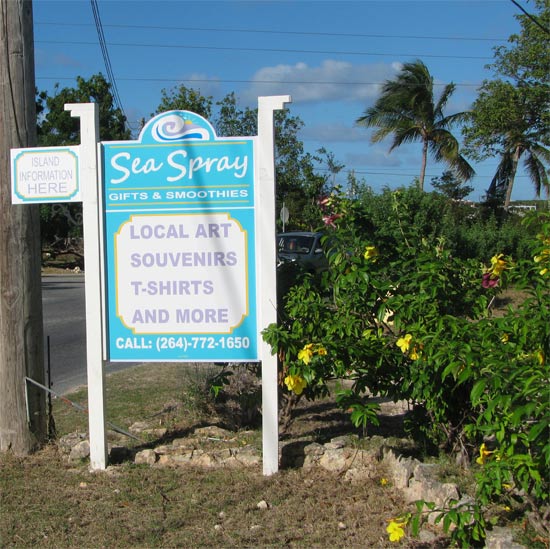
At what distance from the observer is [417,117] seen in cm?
2834

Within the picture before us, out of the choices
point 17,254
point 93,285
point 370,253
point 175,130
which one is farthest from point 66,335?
point 370,253

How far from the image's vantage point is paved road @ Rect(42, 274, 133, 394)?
8742 mm

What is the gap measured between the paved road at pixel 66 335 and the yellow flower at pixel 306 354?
438cm

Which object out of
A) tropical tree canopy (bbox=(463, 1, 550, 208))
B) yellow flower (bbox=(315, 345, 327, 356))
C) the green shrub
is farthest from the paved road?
tropical tree canopy (bbox=(463, 1, 550, 208))

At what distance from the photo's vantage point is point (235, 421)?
585cm

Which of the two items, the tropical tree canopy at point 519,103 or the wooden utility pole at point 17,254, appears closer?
the wooden utility pole at point 17,254

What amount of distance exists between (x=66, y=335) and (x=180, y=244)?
7878 millimetres

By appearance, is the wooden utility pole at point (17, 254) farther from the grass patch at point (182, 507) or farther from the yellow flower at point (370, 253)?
the yellow flower at point (370, 253)

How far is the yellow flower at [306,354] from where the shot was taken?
4272 millimetres

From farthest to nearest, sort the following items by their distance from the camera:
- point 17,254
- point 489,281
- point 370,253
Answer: point 17,254 < point 370,253 < point 489,281

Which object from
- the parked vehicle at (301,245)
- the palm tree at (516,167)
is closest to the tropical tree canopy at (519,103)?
the palm tree at (516,167)

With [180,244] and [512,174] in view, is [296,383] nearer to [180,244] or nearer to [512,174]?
[180,244]

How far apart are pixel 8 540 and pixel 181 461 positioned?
1.40 m

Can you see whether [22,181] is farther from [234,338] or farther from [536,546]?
[536,546]
